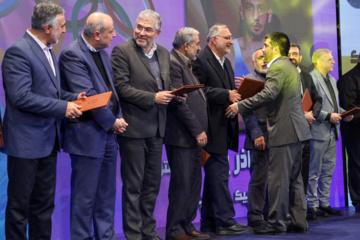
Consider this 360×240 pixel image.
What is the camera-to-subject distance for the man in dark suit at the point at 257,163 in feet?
16.4

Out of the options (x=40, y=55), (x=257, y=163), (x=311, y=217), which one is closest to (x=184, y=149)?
(x=257, y=163)

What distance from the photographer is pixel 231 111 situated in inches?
182

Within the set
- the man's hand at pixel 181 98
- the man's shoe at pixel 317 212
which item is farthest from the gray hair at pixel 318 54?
the man's hand at pixel 181 98

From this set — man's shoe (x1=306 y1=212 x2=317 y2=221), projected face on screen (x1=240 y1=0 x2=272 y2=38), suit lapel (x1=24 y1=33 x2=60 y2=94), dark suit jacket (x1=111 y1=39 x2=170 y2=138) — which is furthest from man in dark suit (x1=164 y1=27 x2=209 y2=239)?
projected face on screen (x1=240 y1=0 x2=272 y2=38)

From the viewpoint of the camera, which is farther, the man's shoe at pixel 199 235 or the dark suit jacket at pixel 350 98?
the dark suit jacket at pixel 350 98

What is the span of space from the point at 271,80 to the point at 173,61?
2.87ft

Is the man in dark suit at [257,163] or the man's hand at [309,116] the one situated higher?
the man's hand at [309,116]

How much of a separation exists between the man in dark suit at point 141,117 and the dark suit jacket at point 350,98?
114 inches

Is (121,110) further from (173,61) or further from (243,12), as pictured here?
(243,12)

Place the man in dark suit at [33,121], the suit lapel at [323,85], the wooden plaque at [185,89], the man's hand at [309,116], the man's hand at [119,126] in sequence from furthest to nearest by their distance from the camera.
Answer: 1. the suit lapel at [323,85]
2. the man's hand at [309,116]
3. the wooden plaque at [185,89]
4. the man's hand at [119,126]
5. the man in dark suit at [33,121]

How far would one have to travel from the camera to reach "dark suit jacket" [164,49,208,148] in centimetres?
427

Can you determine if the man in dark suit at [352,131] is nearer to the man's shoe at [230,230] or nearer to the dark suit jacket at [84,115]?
the man's shoe at [230,230]

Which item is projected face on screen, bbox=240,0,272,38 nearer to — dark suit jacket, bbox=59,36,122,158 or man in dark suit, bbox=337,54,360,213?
man in dark suit, bbox=337,54,360,213

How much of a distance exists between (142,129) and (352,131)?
127 inches
